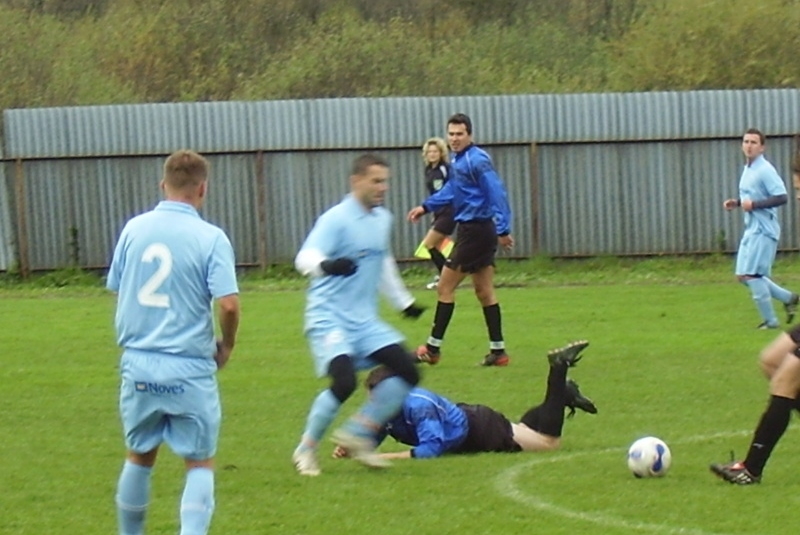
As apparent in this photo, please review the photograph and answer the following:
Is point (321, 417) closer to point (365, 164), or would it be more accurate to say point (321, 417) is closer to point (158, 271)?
point (365, 164)

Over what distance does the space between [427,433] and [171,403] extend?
2.98m

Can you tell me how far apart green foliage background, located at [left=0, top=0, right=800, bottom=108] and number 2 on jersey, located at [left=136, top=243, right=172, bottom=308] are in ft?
74.4

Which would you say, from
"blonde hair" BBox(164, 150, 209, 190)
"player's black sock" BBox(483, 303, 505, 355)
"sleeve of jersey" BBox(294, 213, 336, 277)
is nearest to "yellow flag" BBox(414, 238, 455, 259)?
"player's black sock" BBox(483, 303, 505, 355)

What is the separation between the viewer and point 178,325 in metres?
6.39

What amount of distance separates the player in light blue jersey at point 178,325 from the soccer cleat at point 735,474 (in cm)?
293

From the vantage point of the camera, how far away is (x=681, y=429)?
10047 millimetres

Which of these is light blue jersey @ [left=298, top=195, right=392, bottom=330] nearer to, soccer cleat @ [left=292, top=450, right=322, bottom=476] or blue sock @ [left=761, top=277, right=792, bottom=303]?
soccer cleat @ [left=292, top=450, right=322, bottom=476]

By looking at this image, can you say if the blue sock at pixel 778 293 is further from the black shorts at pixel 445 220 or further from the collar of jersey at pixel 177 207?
the collar of jersey at pixel 177 207

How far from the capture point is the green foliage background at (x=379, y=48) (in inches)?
1125

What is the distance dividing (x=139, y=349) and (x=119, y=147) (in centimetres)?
1752

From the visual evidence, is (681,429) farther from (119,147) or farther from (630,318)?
(119,147)

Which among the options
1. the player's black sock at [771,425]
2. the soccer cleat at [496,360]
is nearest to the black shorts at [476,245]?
the soccer cleat at [496,360]

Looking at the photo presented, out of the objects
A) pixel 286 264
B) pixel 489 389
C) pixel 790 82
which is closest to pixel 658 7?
pixel 790 82

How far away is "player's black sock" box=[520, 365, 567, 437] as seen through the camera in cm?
934
